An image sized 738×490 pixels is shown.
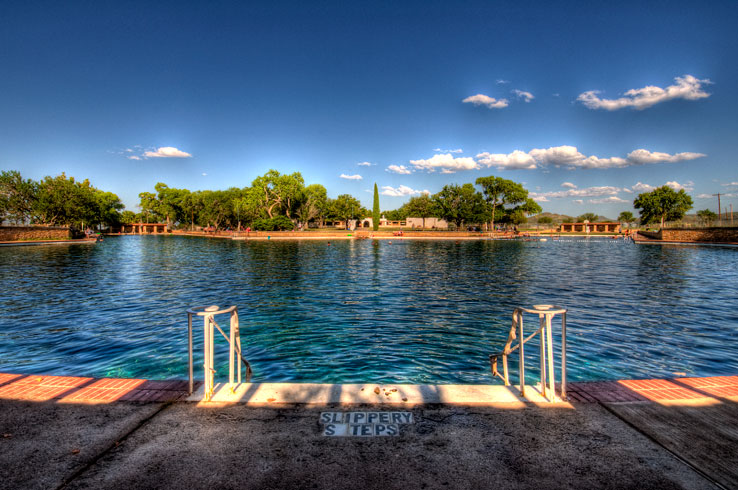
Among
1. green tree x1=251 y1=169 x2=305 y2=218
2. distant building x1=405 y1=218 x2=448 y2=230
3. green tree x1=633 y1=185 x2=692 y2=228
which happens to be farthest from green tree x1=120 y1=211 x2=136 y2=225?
green tree x1=633 y1=185 x2=692 y2=228

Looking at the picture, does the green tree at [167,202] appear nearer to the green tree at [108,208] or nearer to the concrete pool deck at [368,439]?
the green tree at [108,208]

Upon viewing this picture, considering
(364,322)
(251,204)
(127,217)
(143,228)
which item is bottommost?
(364,322)

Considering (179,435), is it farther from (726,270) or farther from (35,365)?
(726,270)

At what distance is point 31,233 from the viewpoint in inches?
2408

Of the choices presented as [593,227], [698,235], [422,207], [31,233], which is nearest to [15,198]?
[31,233]

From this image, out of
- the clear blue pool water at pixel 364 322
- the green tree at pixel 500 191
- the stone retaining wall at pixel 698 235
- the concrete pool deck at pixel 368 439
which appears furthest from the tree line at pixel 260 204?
the concrete pool deck at pixel 368 439

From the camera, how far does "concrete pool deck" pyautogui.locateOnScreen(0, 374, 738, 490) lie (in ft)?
10.5

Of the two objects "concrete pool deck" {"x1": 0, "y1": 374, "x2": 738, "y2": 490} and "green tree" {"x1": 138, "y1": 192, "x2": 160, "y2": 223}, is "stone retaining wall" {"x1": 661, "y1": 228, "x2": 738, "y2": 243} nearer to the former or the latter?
"concrete pool deck" {"x1": 0, "y1": 374, "x2": 738, "y2": 490}

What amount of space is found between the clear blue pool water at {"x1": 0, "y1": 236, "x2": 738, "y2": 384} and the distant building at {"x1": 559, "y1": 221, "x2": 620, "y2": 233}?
99997 mm

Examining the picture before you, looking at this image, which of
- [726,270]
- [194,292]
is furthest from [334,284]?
[726,270]

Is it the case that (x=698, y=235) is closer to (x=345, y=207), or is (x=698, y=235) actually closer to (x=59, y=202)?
(x=345, y=207)

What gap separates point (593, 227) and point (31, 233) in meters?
145

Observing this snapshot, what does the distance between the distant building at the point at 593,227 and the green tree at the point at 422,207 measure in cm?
4256

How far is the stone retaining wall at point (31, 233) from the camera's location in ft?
188
